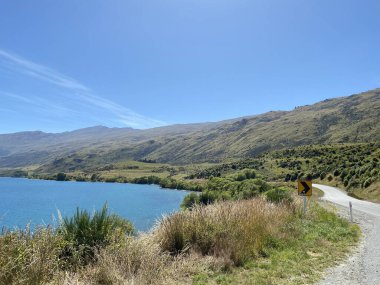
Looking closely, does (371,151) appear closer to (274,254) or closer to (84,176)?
(274,254)

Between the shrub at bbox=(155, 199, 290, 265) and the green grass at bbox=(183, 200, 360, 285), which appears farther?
the shrub at bbox=(155, 199, 290, 265)

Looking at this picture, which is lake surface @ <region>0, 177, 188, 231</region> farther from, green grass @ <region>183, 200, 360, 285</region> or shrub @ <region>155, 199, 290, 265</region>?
shrub @ <region>155, 199, 290, 265</region>

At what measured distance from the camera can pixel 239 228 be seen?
10.2m

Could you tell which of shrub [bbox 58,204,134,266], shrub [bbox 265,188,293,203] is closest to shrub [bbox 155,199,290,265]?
shrub [bbox 58,204,134,266]

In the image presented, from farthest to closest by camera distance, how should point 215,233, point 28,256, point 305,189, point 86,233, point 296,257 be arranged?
point 305,189, point 215,233, point 296,257, point 86,233, point 28,256

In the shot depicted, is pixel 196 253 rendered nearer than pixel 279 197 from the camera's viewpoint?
Yes

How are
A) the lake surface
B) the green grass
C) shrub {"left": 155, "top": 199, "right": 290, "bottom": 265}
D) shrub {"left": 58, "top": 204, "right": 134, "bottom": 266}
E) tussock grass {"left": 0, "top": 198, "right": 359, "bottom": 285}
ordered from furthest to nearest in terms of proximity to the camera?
the lake surface < shrub {"left": 155, "top": 199, "right": 290, "bottom": 265} < shrub {"left": 58, "top": 204, "right": 134, "bottom": 266} < the green grass < tussock grass {"left": 0, "top": 198, "right": 359, "bottom": 285}

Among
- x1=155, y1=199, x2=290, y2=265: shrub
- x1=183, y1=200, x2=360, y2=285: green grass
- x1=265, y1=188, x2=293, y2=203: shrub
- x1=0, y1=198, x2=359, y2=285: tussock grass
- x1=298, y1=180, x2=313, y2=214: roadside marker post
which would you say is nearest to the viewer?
x1=0, y1=198, x2=359, y2=285: tussock grass

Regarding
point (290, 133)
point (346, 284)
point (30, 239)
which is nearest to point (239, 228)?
point (346, 284)

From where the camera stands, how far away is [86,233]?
8516mm

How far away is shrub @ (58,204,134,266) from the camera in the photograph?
7.85 meters

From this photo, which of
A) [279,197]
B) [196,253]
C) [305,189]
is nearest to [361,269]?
[196,253]

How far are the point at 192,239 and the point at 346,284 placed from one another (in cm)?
396

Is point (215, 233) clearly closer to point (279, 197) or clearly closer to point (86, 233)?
point (86, 233)
